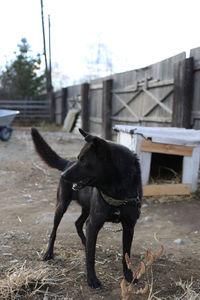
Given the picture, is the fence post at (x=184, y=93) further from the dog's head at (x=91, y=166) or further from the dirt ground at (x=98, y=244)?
the dog's head at (x=91, y=166)

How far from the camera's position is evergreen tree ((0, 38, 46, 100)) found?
19406 mm

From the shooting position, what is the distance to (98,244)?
3.17 metres

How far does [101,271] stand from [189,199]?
2576mm

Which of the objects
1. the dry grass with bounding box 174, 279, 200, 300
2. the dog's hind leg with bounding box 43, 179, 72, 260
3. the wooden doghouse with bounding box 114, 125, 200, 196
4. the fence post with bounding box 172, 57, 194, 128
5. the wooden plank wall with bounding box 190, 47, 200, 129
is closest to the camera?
the dry grass with bounding box 174, 279, 200, 300

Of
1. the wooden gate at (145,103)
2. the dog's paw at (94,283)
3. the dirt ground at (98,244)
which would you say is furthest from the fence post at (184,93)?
the dog's paw at (94,283)

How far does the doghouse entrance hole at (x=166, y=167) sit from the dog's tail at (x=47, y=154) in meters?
2.60

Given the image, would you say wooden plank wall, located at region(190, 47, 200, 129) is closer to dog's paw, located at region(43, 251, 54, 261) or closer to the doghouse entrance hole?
the doghouse entrance hole

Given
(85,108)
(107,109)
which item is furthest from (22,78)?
(107,109)

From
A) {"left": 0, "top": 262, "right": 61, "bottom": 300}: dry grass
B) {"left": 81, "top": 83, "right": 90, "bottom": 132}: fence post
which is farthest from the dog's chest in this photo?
{"left": 81, "top": 83, "right": 90, "bottom": 132}: fence post

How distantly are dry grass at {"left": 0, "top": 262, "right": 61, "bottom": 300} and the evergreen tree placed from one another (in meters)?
17.6

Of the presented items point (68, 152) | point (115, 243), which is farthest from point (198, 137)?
point (68, 152)

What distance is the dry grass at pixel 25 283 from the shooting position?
207 cm

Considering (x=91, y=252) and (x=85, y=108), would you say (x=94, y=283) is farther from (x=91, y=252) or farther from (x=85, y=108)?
(x=85, y=108)

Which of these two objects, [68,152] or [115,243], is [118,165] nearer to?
[115,243]
